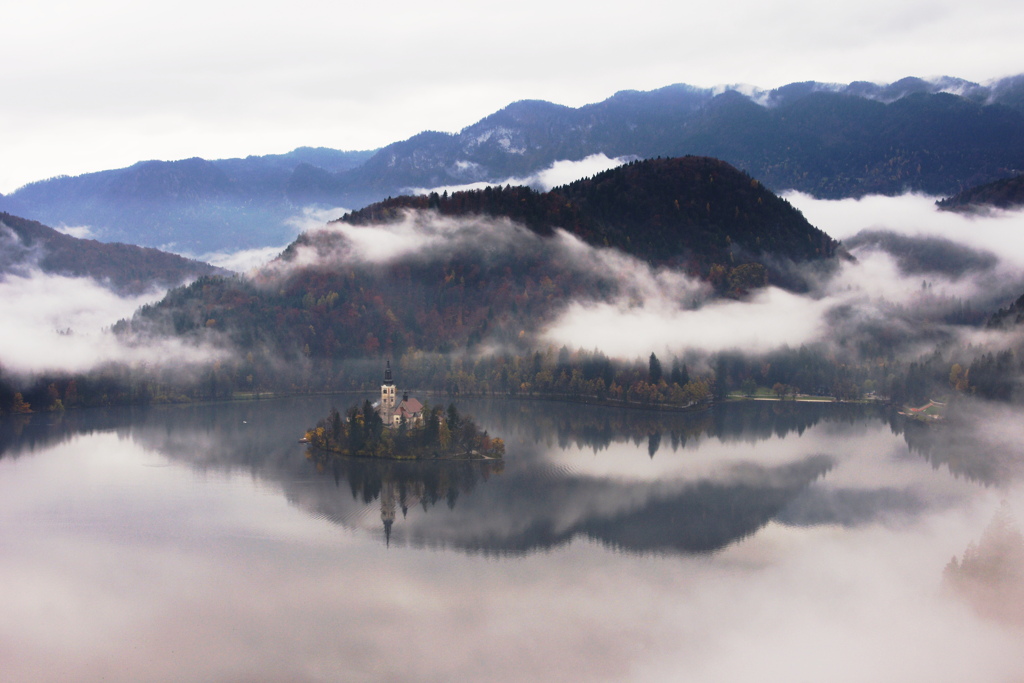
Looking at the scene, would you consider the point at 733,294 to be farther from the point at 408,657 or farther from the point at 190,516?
the point at 408,657

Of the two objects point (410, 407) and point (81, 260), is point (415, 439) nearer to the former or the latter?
point (410, 407)

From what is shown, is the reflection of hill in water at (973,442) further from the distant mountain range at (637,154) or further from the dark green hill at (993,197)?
the distant mountain range at (637,154)

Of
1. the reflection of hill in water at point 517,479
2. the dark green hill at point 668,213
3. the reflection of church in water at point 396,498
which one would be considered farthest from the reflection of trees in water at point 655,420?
the dark green hill at point 668,213

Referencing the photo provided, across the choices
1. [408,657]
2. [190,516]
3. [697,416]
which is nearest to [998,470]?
[697,416]

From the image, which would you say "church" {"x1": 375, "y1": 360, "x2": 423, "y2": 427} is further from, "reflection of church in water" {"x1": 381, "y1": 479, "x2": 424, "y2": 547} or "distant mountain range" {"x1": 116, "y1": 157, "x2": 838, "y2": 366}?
"distant mountain range" {"x1": 116, "y1": 157, "x2": 838, "y2": 366}

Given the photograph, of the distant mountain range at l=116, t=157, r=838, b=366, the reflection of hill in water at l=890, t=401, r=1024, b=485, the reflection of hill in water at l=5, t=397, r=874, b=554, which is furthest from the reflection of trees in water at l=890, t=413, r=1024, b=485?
the distant mountain range at l=116, t=157, r=838, b=366

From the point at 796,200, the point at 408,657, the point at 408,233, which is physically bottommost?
the point at 408,657

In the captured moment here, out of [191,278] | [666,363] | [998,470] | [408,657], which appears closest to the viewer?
[408,657]
